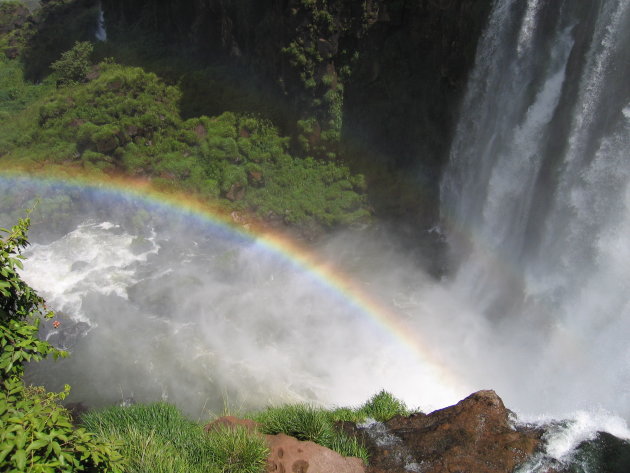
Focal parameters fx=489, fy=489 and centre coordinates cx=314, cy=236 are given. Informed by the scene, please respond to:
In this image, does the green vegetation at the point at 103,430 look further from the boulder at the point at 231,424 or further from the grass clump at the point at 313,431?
the boulder at the point at 231,424

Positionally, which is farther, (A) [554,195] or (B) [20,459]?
(A) [554,195]

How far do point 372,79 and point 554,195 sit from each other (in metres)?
10.4

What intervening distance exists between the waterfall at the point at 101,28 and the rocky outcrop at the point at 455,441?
33.4 m

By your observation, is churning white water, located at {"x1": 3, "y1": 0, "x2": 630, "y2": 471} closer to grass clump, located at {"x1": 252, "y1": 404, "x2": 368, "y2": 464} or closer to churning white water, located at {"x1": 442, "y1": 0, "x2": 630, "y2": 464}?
churning white water, located at {"x1": 442, "y1": 0, "x2": 630, "y2": 464}

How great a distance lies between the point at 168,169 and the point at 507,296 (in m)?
15.4

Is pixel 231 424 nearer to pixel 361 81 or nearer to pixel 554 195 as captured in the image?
pixel 554 195

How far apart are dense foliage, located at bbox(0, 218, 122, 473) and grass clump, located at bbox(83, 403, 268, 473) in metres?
1.45

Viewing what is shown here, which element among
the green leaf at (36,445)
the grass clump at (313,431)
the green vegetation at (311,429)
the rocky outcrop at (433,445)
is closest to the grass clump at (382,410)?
the rocky outcrop at (433,445)

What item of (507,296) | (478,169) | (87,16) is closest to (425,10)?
(478,169)

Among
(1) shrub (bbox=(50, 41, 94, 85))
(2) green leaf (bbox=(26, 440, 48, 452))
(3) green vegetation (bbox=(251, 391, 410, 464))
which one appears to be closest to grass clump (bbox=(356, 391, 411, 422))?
(3) green vegetation (bbox=(251, 391, 410, 464))

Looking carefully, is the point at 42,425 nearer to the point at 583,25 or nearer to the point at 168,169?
the point at 583,25

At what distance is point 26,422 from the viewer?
11.2ft

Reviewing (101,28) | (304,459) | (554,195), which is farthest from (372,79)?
(101,28)

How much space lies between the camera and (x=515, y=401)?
12680 millimetres
